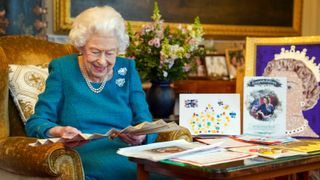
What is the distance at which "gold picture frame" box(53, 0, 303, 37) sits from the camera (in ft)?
10.9

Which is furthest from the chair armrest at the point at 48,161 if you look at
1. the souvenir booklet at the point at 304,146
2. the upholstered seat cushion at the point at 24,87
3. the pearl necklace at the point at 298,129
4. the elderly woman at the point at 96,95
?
the pearl necklace at the point at 298,129

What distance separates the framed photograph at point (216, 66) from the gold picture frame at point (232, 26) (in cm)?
19

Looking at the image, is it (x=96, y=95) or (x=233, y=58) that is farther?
(x=233, y=58)

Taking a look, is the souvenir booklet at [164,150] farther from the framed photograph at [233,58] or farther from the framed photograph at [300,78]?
the framed photograph at [233,58]

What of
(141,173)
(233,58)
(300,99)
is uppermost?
(233,58)

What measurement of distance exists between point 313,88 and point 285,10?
2.29 metres

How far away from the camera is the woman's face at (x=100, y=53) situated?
1966 millimetres

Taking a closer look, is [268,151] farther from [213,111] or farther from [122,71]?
[122,71]

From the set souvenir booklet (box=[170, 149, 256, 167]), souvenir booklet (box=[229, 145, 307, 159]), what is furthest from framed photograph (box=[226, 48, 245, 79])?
souvenir booklet (box=[170, 149, 256, 167])

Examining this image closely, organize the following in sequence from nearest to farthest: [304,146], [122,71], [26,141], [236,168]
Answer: [236,168] < [304,146] < [26,141] < [122,71]

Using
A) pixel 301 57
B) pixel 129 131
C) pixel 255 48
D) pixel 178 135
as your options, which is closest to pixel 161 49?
pixel 255 48

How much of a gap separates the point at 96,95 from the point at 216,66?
6.53ft

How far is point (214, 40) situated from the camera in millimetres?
4016

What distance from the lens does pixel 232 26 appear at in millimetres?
4023
